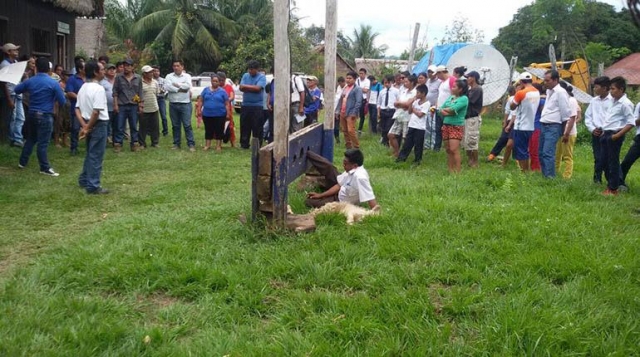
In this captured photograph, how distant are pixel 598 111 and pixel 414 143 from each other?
3.05 metres

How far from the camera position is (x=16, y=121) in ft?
35.9

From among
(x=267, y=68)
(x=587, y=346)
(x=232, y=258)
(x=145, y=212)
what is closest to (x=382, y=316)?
(x=587, y=346)

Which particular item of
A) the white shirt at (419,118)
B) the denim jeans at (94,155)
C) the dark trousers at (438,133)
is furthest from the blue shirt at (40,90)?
the dark trousers at (438,133)

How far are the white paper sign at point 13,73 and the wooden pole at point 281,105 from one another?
5.69 meters

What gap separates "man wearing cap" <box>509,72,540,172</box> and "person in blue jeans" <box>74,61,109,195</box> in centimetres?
628

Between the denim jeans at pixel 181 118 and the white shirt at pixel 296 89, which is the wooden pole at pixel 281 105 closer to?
the white shirt at pixel 296 89

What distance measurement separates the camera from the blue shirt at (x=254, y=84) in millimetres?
11273

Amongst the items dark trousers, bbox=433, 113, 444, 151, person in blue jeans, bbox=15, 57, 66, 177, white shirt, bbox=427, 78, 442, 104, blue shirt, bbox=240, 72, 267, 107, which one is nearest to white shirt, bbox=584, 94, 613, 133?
dark trousers, bbox=433, 113, 444, 151

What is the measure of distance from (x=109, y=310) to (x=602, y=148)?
7.21 meters

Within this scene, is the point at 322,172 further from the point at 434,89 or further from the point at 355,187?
the point at 434,89

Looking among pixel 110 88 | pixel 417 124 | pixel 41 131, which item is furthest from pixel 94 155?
pixel 417 124

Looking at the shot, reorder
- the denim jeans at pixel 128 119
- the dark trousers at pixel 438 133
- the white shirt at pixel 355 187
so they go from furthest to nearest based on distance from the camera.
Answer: the dark trousers at pixel 438 133 < the denim jeans at pixel 128 119 < the white shirt at pixel 355 187

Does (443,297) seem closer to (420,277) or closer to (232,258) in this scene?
(420,277)

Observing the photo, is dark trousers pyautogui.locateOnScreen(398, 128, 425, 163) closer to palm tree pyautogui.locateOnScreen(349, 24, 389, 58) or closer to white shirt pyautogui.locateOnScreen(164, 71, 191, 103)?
white shirt pyautogui.locateOnScreen(164, 71, 191, 103)
